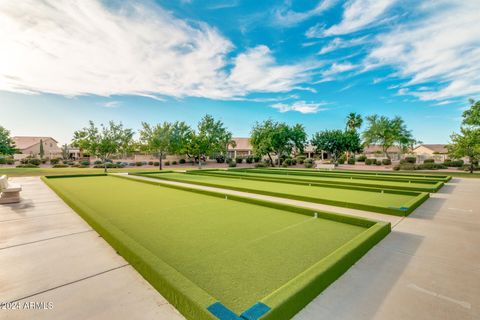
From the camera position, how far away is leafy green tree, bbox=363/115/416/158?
4688 cm

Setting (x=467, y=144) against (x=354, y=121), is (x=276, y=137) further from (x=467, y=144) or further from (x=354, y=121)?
(x=354, y=121)

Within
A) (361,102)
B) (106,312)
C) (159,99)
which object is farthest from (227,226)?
(361,102)

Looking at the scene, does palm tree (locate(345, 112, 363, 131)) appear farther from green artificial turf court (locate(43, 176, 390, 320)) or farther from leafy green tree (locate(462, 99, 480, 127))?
green artificial turf court (locate(43, 176, 390, 320))

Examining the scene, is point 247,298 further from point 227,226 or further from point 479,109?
point 479,109

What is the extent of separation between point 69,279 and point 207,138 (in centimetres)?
3269

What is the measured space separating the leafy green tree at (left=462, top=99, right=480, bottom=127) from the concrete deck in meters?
27.9

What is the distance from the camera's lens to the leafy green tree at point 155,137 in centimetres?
3177

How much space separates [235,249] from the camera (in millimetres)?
3807

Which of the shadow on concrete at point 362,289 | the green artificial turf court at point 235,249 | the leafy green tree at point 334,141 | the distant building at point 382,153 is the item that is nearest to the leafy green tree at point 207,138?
the leafy green tree at point 334,141

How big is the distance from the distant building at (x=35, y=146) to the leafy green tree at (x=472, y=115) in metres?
75.0

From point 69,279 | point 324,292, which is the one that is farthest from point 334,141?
point 69,279

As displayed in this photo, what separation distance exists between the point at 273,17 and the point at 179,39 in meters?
6.78

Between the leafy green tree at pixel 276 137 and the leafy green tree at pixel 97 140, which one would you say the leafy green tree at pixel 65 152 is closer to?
the leafy green tree at pixel 97 140

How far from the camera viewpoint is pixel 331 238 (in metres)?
4.36
